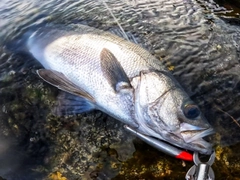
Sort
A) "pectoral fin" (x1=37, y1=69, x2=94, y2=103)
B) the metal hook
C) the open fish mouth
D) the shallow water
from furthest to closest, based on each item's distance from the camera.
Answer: "pectoral fin" (x1=37, y1=69, x2=94, y2=103)
the shallow water
the open fish mouth
the metal hook

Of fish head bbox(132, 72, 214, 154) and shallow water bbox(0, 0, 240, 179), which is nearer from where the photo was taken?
fish head bbox(132, 72, 214, 154)

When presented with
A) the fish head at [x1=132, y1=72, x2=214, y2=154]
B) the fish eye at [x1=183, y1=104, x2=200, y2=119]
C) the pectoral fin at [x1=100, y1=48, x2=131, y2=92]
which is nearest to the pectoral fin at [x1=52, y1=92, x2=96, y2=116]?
the pectoral fin at [x1=100, y1=48, x2=131, y2=92]

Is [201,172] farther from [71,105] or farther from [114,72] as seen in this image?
[71,105]

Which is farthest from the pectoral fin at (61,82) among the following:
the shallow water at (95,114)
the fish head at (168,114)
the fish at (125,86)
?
the fish head at (168,114)

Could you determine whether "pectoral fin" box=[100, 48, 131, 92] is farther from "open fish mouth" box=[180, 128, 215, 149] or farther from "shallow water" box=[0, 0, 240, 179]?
"open fish mouth" box=[180, 128, 215, 149]

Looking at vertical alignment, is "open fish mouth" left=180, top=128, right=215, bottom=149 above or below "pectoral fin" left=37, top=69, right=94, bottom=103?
below

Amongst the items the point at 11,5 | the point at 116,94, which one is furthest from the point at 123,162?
the point at 11,5

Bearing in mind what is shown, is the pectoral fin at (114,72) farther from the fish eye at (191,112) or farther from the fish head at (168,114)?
the fish eye at (191,112)
